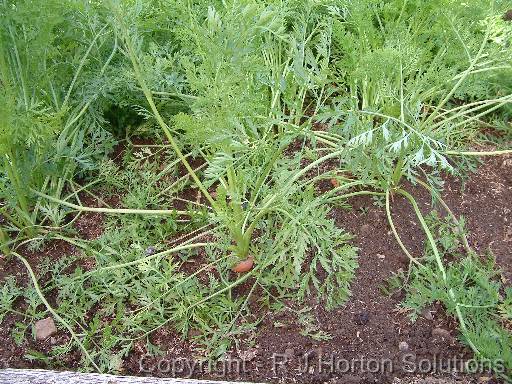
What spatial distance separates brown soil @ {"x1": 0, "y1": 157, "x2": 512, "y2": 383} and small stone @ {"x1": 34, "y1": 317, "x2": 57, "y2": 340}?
0.03 m

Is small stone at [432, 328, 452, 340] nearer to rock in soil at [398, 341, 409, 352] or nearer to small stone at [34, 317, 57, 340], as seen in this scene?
rock in soil at [398, 341, 409, 352]

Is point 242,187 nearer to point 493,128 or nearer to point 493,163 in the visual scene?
point 493,163

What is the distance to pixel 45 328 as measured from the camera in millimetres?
1812

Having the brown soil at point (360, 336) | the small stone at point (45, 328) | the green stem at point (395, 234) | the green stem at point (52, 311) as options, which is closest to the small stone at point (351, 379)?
the brown soil at point (360, 336)

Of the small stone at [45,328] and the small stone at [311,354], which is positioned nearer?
the small stone at [311,354]

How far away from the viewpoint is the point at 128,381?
1.50 meters

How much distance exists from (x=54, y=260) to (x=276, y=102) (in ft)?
3.27

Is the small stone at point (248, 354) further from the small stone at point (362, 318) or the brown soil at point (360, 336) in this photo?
the small stone at point (362, 318)

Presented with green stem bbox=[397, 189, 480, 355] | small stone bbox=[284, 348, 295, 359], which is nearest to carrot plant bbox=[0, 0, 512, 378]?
green stem bbox=[397, 189, 480, 355]

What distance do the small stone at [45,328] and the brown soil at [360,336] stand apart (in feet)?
0.09

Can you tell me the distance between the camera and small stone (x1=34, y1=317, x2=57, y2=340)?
1802 millimetres

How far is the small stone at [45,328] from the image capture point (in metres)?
1.80

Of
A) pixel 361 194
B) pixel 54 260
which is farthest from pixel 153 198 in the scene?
pixel 361 194

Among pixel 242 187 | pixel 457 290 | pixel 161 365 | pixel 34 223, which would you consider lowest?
pixel 161 365
